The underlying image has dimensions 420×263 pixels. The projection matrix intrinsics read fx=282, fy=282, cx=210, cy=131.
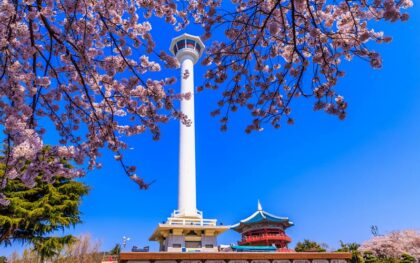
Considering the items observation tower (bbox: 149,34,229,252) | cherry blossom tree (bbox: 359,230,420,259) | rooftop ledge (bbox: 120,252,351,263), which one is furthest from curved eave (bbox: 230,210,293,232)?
rooftop ledge (bbox: 120,252,351,263)

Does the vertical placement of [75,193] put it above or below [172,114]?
above

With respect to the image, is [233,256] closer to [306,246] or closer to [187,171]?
[187,171]

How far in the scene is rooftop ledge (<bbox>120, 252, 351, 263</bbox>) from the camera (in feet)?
40.2

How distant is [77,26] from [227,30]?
7.30 ft

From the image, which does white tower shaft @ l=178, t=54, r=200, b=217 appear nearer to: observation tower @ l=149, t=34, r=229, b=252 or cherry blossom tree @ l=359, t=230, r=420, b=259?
observation tower @ l=149, t=34, r=229, b=252

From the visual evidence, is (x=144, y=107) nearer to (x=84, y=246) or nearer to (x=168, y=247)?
(x=168, y=247)

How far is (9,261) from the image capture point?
19.7 m

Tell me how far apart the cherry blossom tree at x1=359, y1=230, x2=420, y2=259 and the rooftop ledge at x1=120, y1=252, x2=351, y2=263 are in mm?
18070

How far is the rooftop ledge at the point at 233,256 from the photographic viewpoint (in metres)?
12.2

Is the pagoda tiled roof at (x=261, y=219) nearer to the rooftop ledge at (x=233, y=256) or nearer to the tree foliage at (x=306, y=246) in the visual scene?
the tree foliage at (x=306, y=246)

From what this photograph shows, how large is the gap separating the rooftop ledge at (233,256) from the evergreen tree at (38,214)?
19.4 ft

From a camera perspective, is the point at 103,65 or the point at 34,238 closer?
the point at 103,65

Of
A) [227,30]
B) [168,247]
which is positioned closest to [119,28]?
[227,30]

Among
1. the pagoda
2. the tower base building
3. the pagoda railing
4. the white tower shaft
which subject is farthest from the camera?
the pagoda
